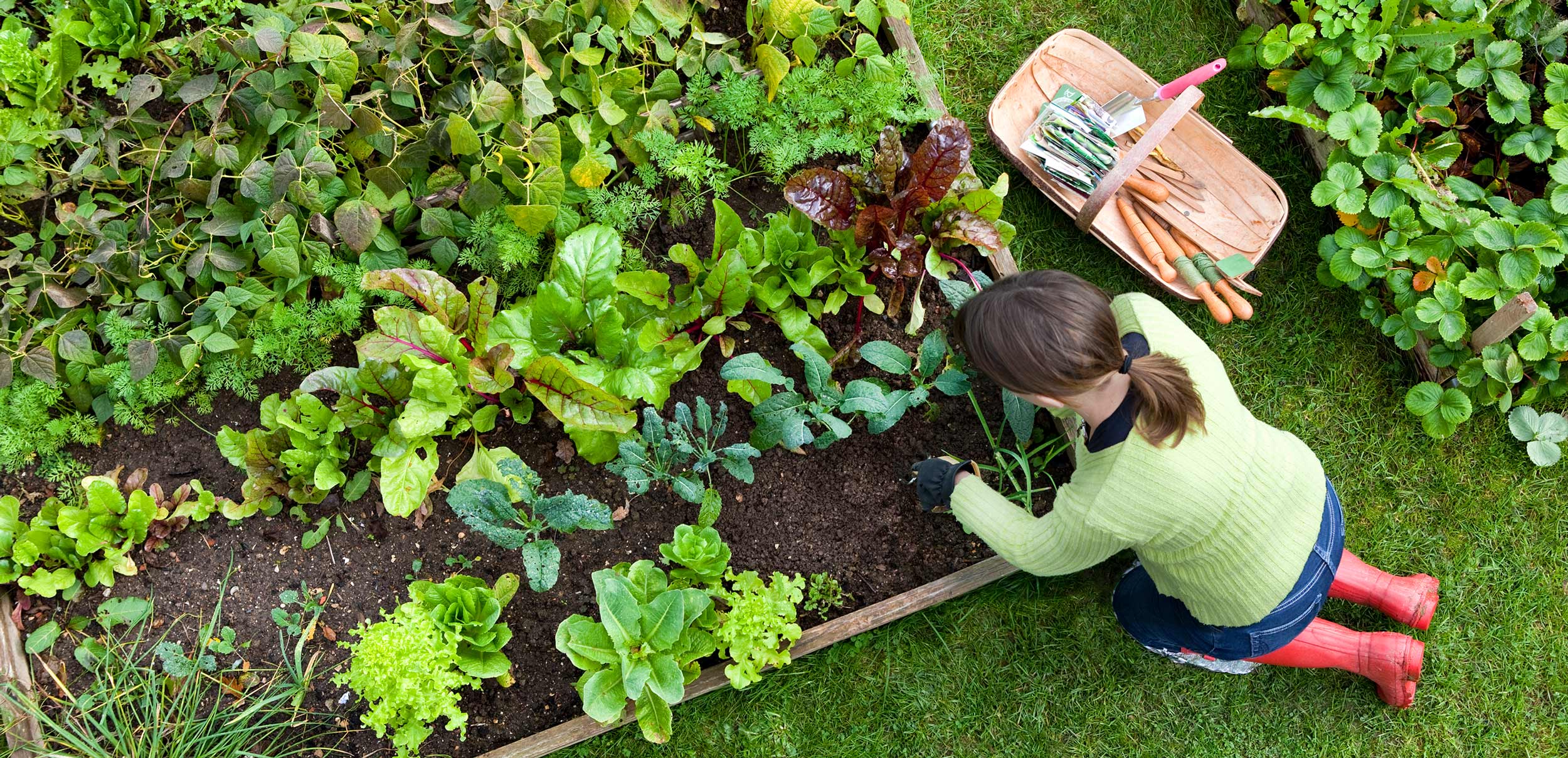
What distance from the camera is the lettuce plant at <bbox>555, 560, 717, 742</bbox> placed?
2.41 metres

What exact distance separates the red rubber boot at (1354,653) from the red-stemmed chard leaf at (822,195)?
170 cm

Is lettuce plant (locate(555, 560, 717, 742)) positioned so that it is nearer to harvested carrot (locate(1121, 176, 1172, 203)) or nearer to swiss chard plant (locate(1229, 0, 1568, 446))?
harvested carrot (locate(1121, 176, 1172, 203))

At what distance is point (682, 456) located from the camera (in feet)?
8.53

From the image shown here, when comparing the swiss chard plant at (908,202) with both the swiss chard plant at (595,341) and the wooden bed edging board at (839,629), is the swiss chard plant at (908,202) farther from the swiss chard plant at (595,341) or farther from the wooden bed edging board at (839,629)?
the swiss chard plant at (595,341)

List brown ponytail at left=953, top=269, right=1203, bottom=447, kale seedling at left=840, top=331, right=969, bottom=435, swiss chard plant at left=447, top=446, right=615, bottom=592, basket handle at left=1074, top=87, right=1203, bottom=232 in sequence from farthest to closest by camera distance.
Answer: basket handle at left=1074, top=87, right=1203, bottom=232
kale seedling at left=840, top=331, right=969, bottom=435
swiss chard plant at left=447, top=446, right=615, bottom=592
brown ponytail at left=953, top=269, right=1203, bottom=447

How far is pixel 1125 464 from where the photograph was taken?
2.17 meters

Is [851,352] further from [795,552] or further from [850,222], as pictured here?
[795,552]

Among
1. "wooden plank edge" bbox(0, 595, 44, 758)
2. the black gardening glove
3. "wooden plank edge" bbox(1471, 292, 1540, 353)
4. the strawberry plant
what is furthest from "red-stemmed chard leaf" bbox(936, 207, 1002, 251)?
"wooden plank edge" bbox(0, 595, 44, 758)

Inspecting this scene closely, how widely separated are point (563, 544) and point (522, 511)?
0.24 m

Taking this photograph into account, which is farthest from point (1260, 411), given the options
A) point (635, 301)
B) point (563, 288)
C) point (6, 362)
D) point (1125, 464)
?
point (6, 362)

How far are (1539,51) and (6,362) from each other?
4.51 metres

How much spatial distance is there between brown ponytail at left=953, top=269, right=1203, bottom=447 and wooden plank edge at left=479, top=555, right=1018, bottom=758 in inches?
34.8

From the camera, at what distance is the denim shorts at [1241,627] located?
2.54m

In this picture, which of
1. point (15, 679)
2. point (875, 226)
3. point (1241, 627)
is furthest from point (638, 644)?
point (15, 679)
